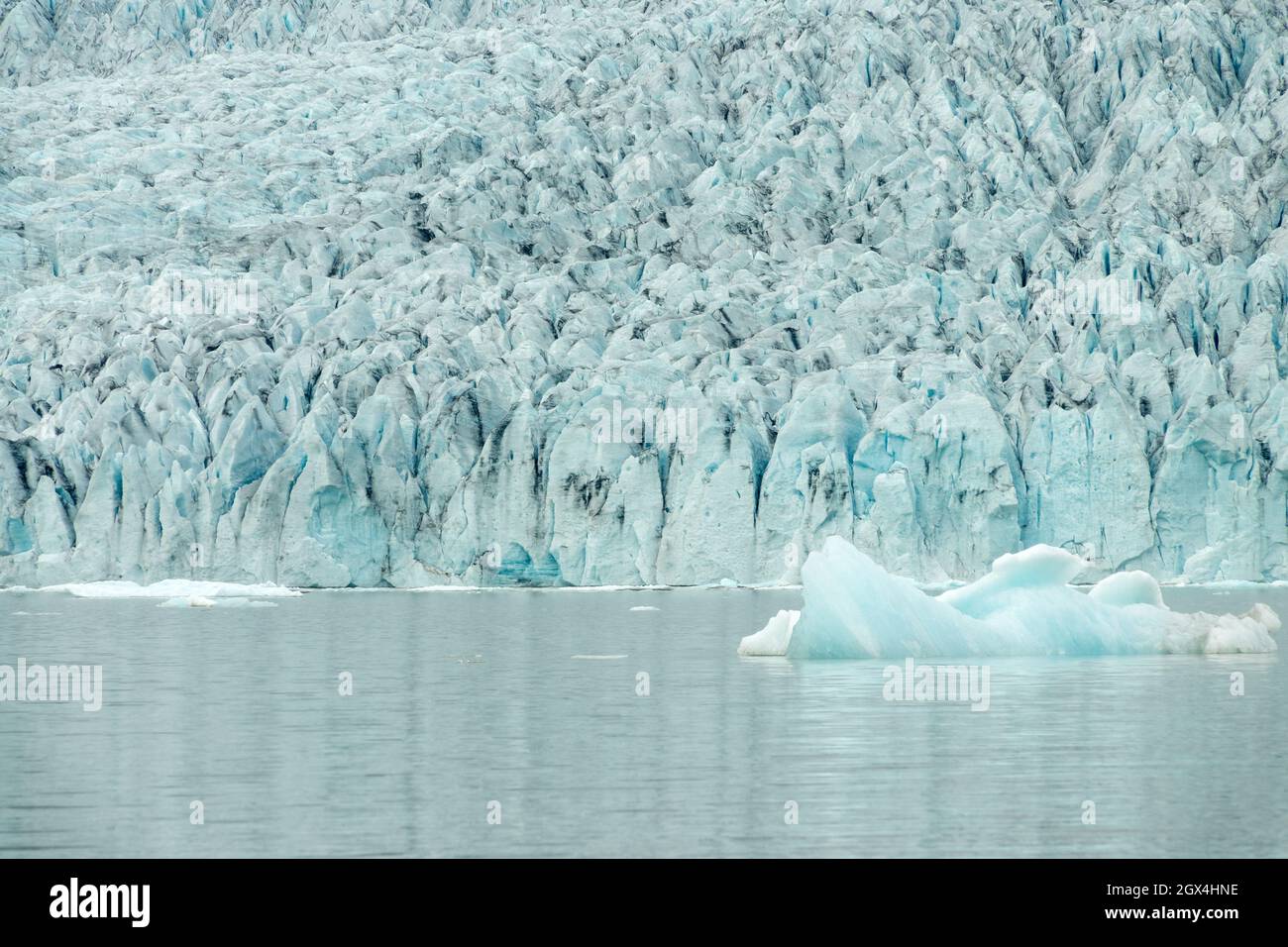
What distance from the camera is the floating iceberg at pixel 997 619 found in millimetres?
23438

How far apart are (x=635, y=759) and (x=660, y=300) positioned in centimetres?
4932

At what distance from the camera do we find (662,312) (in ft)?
200

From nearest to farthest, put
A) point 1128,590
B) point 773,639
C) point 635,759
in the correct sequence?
point 635,759, point 773,639, point 1128,590

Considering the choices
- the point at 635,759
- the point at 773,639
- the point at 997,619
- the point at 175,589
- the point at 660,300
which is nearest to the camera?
the point at 635,759

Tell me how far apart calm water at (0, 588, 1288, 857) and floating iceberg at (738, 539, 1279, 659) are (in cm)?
52

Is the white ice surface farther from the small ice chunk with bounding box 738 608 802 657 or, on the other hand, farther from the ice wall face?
the small ice chunk with bounding box 738 608 802 657

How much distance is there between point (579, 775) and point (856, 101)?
66247 millimetres

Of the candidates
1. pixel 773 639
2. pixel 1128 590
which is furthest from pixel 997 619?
pixel 773 639

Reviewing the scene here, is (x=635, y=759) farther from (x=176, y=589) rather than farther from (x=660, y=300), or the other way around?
(x=660, y=300)

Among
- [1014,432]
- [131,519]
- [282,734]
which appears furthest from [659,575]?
[282,734]

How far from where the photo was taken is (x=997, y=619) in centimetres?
2481

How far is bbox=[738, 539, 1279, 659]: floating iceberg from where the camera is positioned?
23.4 metres

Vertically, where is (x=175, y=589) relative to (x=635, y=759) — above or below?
above

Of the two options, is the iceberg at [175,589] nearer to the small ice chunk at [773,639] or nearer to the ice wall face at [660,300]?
the ice wall face at [660,300]
